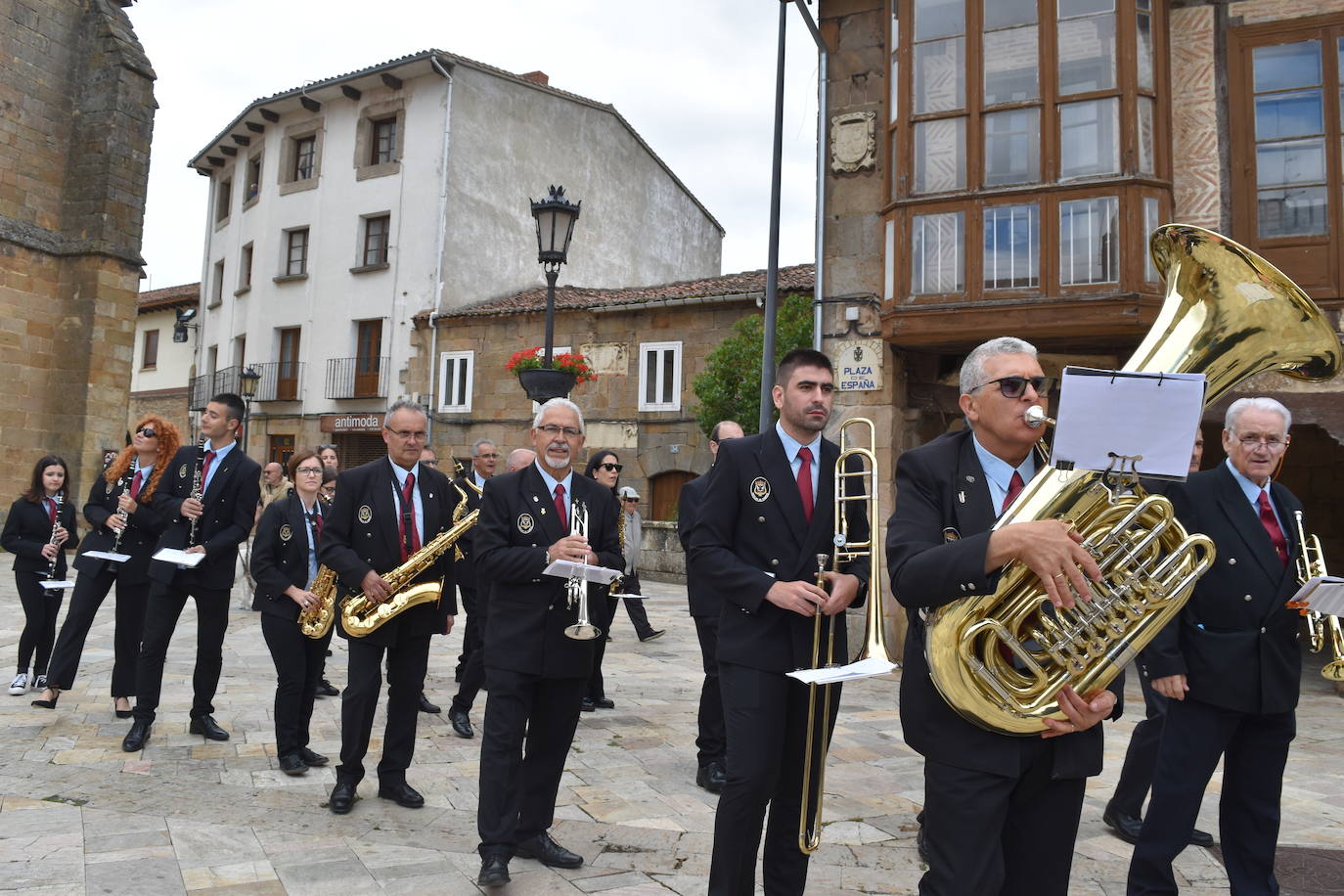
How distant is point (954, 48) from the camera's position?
A: 32.1ft

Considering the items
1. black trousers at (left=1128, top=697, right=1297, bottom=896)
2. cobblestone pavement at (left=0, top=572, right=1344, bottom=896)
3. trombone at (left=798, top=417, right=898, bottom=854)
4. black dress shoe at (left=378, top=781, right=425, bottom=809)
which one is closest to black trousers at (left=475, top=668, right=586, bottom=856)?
cobblestone pavement at (left=0, top=572, right=1344, bottom=896)

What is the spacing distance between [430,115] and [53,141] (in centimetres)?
947

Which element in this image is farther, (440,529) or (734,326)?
(734,326)

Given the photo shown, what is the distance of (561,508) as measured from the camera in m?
4.43

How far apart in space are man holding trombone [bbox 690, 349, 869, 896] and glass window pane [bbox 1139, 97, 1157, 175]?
7117 mm

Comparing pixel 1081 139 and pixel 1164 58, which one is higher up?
pixel 1164 58

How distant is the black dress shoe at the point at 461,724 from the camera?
6.39 metres

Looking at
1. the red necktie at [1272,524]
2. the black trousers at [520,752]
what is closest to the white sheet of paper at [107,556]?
the black trousers at [520,752]

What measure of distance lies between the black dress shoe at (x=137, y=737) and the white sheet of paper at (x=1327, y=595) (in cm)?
583

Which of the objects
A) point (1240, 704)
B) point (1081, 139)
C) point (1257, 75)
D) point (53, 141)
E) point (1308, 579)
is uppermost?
point (53, 141)

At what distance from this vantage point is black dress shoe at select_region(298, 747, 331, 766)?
214 inches

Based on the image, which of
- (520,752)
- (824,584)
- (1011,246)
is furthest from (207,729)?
(1011,246)

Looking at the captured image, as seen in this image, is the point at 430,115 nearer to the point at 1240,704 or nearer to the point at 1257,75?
the point at 1257,75

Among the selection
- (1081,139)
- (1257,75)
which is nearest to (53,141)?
(1081,139)
